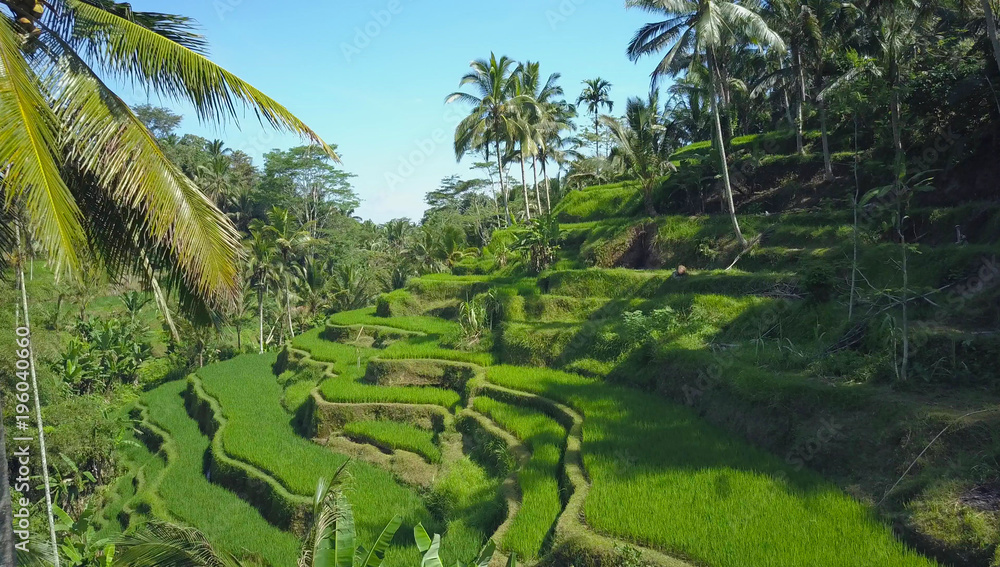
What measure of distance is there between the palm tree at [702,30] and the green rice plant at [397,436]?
8.29 m

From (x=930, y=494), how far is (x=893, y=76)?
10886 millimetres

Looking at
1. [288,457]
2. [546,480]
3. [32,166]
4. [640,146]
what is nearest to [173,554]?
[32,166]

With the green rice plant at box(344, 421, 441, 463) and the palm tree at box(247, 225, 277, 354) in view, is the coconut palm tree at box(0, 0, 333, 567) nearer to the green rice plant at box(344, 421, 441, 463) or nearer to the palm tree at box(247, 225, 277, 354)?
the green rice plant at box(344, 421, 441, 463)

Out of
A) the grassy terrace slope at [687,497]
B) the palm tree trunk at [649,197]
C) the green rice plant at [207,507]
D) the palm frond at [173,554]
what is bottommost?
the green rice plant at [207,507]

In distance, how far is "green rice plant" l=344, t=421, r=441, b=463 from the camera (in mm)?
11875

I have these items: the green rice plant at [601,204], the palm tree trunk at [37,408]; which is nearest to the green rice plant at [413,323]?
the green rice plant at [601,204]

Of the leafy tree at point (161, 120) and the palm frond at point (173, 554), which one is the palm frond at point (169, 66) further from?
the leafy tree at point (161, 120)

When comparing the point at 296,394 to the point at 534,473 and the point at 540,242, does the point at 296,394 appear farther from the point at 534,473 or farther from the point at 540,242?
the point at 534,473

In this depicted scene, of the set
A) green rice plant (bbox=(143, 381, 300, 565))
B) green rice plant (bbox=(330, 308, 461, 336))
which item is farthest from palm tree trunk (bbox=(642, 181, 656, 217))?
green rice plant (bbox=(143, 381, 300, 565))

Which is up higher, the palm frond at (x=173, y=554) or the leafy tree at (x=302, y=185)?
the leafy tree at (x=302, y=185)

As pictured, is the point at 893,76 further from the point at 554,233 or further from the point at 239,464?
the point at 239,464

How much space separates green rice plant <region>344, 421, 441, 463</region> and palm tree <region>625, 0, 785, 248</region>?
829cm

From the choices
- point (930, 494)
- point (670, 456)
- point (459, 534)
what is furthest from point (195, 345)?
point (930, 494)

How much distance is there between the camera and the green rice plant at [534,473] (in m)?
7.09
